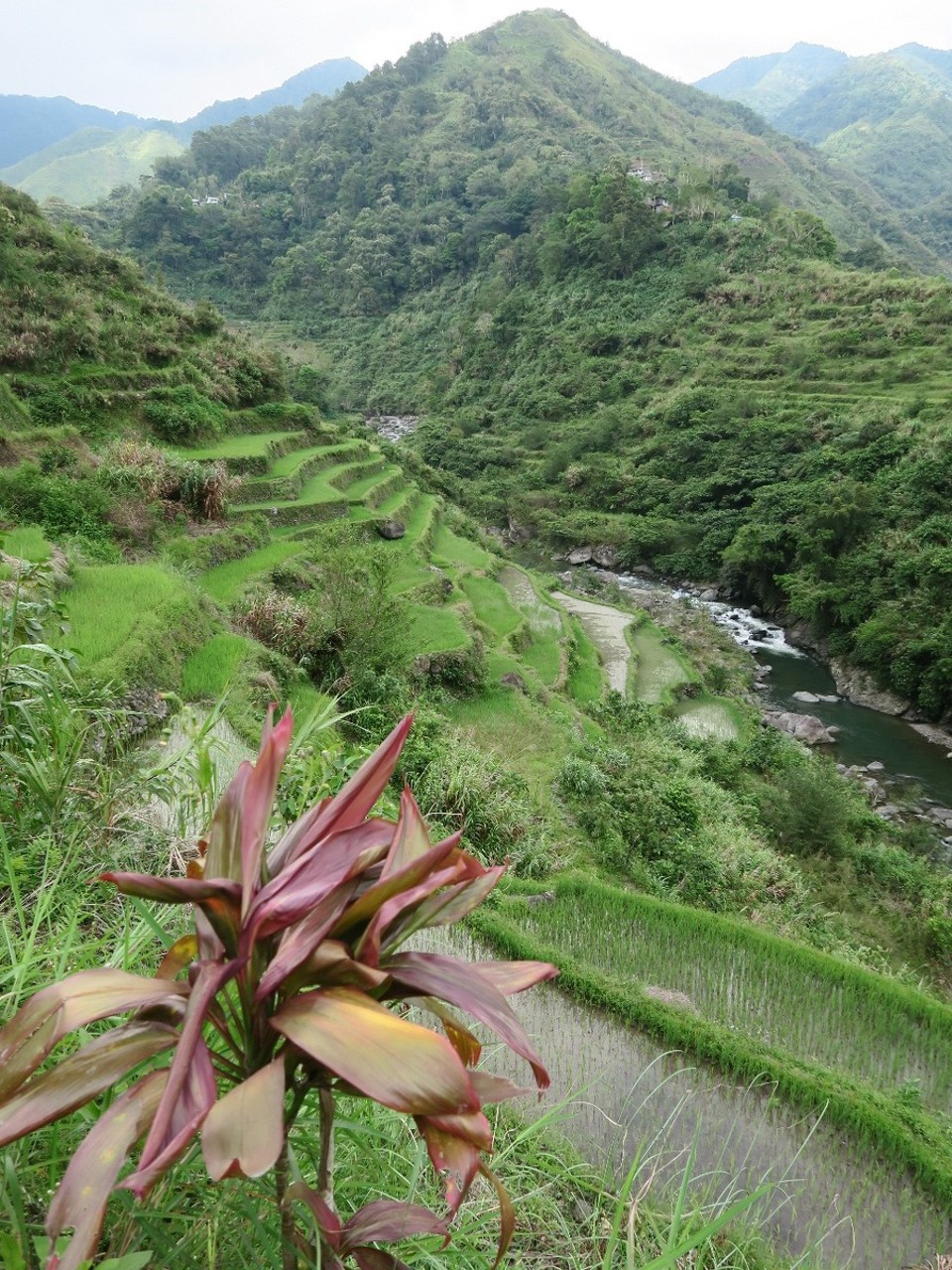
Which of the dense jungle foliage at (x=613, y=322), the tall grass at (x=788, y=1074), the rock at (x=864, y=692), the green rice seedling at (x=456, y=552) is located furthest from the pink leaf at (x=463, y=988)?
the rock at (x=864, y=692)

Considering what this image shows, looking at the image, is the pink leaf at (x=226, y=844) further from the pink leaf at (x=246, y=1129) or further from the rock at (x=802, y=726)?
the rock at (x=802, y=726)

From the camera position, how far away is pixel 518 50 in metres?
87.8

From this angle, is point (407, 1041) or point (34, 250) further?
point (34, 250)

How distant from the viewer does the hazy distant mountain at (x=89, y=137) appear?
92.8 metres

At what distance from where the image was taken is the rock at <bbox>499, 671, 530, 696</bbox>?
10354 millimetres

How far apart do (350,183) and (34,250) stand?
55.4 m

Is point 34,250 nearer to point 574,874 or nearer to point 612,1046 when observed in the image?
point 574,874

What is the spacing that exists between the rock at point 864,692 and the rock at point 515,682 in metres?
10.5

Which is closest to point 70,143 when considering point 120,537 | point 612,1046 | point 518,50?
point 518,50

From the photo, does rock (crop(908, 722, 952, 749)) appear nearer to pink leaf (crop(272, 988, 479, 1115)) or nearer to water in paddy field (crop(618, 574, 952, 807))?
water in paddy field (crop(618, 574, 952, 807))

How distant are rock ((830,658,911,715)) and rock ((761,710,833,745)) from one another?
5.90 feet

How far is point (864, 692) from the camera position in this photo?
17125 mm

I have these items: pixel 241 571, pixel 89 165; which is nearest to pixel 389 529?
pixel 241 571

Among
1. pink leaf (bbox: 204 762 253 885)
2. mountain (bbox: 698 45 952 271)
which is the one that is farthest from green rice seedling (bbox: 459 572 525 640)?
mountain (bbox: 698 45 952 271)
